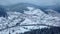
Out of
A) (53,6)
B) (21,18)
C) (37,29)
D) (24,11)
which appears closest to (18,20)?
(21,18)

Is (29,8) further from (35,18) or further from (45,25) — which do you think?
(45,25)

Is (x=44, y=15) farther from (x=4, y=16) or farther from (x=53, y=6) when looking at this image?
(x=4, y=16)

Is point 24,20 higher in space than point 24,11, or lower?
lower

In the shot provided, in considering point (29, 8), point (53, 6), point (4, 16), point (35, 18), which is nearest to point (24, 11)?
point (29, 8)

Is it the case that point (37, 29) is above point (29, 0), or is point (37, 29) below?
below

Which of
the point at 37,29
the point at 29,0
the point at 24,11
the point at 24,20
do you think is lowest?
the point at 37,29
